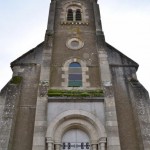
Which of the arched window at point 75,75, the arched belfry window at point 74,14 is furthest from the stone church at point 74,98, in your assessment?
the arched belfry window at point 74,14

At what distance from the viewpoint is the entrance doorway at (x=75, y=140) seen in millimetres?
13812

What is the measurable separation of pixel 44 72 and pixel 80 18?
6.51 meters

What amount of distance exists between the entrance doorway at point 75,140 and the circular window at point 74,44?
5.93 m

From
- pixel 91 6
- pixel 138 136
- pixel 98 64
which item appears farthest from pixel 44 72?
pixel 91 6

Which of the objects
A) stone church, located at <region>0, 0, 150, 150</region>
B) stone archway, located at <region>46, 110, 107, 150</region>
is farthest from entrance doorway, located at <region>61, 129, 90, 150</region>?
stone archway, located at <region>46, 110, 107, 150</region>

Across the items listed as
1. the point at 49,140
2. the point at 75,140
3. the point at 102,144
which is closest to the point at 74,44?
the point at 75,140

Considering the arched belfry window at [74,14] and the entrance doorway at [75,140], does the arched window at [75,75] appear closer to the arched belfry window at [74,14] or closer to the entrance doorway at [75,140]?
the entrance doorway at [75,140]

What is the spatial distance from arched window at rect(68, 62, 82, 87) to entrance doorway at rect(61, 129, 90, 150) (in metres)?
2.95

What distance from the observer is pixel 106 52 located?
685 inches

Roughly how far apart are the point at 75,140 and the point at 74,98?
7.10 feet

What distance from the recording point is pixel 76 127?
14359 mm

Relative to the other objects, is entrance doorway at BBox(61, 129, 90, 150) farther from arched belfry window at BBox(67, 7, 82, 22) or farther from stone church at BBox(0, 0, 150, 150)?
arched belfry window at BBox(67, 7, 82, 22)

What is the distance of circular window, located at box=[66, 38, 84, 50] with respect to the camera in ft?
59.4

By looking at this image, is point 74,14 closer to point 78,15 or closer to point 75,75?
point 78,15
